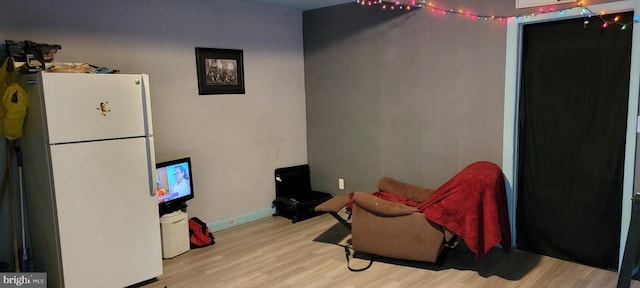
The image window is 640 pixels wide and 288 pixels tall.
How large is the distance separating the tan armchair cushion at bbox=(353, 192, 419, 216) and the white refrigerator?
1567mm

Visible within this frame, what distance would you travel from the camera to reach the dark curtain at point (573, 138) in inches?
126

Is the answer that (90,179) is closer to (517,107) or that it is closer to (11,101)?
(11,101)

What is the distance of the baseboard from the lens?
459 centimetres

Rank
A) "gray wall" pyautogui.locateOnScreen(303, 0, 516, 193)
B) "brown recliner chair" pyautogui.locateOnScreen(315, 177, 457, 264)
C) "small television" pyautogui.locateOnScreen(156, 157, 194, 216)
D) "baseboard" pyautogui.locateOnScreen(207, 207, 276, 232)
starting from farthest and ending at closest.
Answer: "baseboard" pyautogui.locateOnScreen(207, 207, 276, 232)
"small television" pyautogui.locateOnScreen(156, 157, 194, 216)
"gray wall" pyautogui.locateOnScreen(303, 0, 516, 193)
"brown recliner chair" pyautogui.locateOnScreen(315, 177, 457, 264)

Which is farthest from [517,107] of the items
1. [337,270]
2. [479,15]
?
[337,270]

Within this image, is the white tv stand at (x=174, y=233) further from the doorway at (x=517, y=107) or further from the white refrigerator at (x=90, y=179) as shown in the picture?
the doorway at (x=517, y=107)

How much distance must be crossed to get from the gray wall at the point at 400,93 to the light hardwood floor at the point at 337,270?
86 centimetres

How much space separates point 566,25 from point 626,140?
3.04 feet

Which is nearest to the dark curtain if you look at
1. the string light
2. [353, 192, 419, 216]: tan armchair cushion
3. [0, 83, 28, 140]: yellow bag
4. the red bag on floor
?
the string light

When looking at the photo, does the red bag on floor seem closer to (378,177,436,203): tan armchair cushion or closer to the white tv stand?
the white tv stand

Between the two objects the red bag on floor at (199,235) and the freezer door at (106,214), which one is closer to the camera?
the freezer door at (106,214)

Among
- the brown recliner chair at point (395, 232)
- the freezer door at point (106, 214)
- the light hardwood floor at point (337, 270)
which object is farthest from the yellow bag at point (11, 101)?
the brown recliner chair at point (395, 232)

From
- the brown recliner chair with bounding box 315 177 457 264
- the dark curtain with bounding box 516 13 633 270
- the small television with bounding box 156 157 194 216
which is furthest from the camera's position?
the small television with bounding box 156 157 194 216

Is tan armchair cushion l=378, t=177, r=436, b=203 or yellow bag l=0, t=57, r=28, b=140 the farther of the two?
tan armchair cushion l=378, t=177, r=436, b=203
